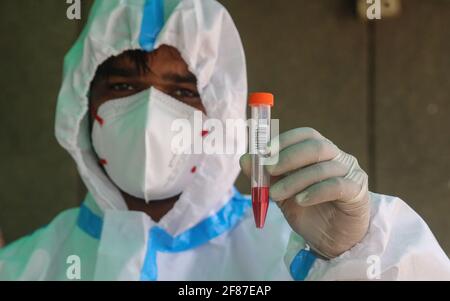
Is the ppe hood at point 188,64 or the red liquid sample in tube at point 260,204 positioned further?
the ppe hood at point 188,64

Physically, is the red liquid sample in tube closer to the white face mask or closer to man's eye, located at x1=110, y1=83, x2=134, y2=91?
the white face mask

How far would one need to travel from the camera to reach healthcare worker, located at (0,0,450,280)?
142 cm

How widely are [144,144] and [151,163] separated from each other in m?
0.05

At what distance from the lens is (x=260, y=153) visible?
37.8 inches

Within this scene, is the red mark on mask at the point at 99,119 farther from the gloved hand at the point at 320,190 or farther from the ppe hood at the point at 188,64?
the gloved hand at the point at 320,190

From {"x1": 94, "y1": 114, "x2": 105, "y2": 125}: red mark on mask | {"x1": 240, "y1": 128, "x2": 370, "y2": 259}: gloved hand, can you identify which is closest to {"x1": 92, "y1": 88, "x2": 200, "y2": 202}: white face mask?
{"x1": 94, "y1": 114, "x2": 105, "y2": 125}: red mark on mask

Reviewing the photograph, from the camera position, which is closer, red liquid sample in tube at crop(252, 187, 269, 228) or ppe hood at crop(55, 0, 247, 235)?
red liquid sample in tube at crop(252, 187, 269, 228)

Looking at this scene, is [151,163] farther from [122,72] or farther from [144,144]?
[122,72]

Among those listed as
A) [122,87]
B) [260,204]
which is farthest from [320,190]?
[122,87]

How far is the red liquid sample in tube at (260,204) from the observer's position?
37.4 inches

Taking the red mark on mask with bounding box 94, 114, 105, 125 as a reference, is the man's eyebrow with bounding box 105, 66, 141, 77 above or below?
above

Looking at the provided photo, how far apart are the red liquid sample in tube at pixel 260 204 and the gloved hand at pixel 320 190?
0.04 feet

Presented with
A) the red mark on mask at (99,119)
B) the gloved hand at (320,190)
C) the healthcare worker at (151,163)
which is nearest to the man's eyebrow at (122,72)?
the healthcare worker at (151,163)

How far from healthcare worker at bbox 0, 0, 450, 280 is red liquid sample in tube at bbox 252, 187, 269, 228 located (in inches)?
14.2
